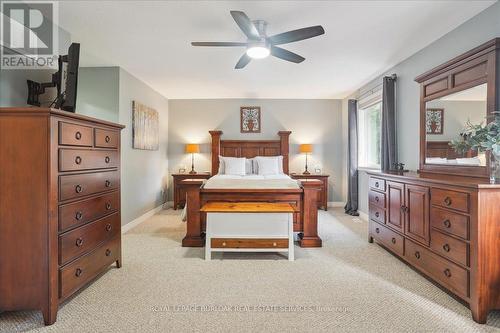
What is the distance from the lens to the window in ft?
16.1

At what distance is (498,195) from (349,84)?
3592mm

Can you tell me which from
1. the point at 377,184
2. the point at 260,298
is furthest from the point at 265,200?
the point at 260,298

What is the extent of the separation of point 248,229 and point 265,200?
663 mm

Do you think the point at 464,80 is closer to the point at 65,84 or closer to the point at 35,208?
the point at 65,84

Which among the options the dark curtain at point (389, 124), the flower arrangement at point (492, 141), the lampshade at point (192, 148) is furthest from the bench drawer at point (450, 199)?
the lampshade at point (192, 148)

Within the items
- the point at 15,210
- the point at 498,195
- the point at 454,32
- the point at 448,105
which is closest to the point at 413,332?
the point at 498,195

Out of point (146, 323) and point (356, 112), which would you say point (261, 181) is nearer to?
point (146, 323)

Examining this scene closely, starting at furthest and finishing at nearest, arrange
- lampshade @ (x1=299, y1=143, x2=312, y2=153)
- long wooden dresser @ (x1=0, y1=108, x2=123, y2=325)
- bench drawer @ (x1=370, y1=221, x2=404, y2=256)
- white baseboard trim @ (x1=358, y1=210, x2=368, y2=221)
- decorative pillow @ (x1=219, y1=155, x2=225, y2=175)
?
lampshade @ (x1=299, y1=143, x2=312, y2=153) < decorative pillow @ (x1=219, y1=155, x2=225, y2=175) < white baseboard trim @ (x1=358, y1=210, x2=368, y2=221) < bench drawer @ (x1=370, y1=221, x2=404, y2=256) < long wooden dresser @ (x1=0, y1=108, x2=123, y2=325)

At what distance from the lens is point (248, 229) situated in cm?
300

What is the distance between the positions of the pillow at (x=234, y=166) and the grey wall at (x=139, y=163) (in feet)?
4.81

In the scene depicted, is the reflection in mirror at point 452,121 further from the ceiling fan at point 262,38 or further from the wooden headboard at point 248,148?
the wooden headboard at point 248,148

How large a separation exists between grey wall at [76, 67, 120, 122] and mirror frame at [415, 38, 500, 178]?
13.7ft

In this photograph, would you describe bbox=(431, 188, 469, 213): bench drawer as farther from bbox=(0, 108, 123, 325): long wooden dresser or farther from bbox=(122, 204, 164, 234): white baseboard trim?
bbox=(122, 204, 164, 234): white baseboard trim

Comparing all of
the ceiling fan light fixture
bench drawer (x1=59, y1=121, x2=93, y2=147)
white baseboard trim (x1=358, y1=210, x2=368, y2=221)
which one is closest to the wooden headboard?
white baseboard trim (x1=358, y1=210, x2=368, y2=221)
